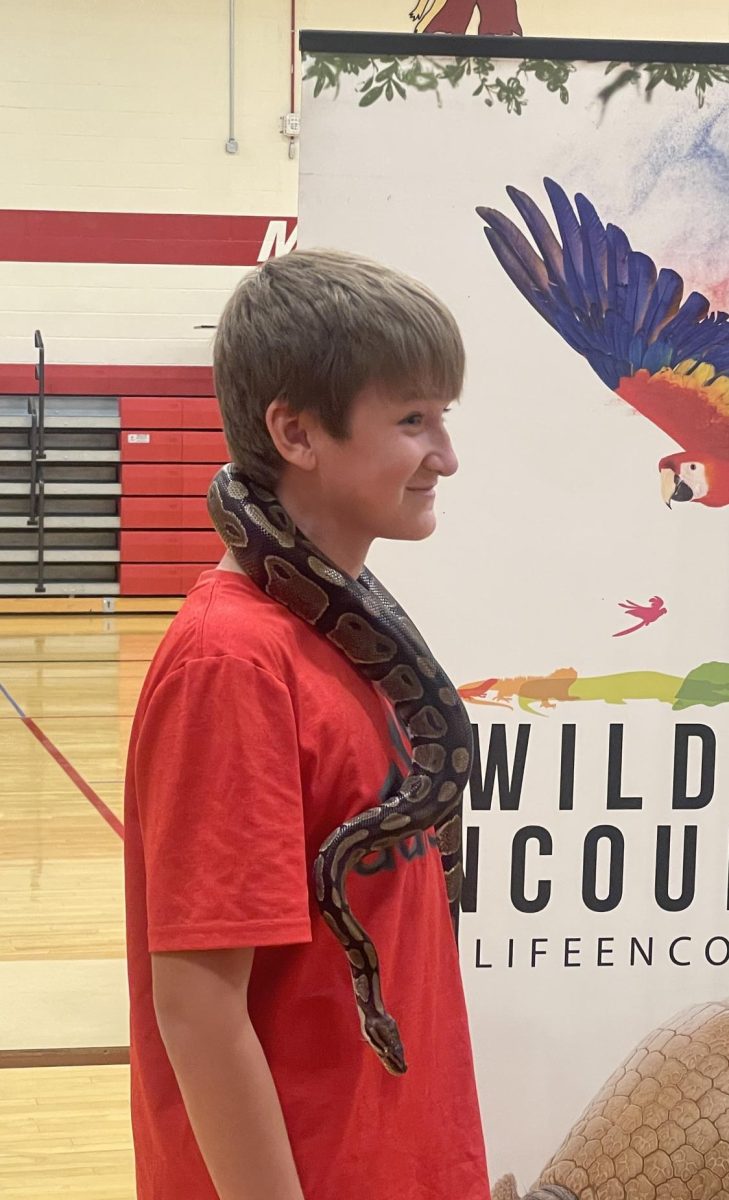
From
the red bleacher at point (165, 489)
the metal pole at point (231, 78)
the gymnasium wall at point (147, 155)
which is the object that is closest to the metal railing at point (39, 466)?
the gymnasium wall at point (147, 155)

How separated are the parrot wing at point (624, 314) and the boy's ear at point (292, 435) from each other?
121 cm

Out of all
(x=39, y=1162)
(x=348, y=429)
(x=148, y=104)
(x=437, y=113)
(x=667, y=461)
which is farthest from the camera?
(x=148, y=104)

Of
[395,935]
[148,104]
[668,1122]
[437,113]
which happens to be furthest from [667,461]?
[148,104]

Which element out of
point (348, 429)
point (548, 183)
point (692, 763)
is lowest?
point (692, 763)

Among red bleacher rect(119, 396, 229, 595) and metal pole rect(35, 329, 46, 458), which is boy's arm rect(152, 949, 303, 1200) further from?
red bleacher rect(119, 396, 229, 595)

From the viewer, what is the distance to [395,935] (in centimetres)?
131

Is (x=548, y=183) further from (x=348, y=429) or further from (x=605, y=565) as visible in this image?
(x=348, y=429)

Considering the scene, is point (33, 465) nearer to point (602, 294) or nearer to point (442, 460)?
point (602, 294)

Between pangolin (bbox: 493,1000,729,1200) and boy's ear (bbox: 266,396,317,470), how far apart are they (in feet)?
5.60

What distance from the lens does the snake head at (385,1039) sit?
126 cm

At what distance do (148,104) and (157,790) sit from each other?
1243 cm

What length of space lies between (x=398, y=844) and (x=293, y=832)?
0.58 feet

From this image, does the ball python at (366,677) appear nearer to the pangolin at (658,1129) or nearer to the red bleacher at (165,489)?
the pangolin at (658,1129)

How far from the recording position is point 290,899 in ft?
3.87
